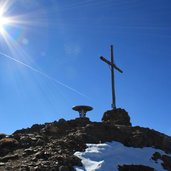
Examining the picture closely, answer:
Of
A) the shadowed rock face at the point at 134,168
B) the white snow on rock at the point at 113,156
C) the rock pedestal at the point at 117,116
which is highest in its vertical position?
the rock pedestal at the point at 117,116

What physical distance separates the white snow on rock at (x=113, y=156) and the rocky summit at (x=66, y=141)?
63 centimetres

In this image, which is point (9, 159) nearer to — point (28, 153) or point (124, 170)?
point (28, 153)

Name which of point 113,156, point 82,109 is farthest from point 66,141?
point 82,109

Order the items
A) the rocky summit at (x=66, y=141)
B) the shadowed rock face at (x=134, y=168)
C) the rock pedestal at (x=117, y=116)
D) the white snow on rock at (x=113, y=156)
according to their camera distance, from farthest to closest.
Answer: the rock pedestal at (x=117, y=116), the shadowed rock face at (x=134, y=168), the white snow on rock at (x=113, y=156), the rocky summit at (x=66, y=141)

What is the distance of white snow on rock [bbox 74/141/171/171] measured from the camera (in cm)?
2761

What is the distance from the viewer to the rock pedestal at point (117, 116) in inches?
1714

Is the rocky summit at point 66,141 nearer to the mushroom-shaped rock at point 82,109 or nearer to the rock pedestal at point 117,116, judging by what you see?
the rock pedestal at point 117,116

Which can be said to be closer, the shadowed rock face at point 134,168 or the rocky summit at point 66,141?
the rocky summit at point 66,141

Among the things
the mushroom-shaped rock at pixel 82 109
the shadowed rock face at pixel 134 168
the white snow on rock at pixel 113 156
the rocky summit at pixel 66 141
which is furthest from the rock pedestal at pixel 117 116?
the shadowed rock face at pixel 134 168

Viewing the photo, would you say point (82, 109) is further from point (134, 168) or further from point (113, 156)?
point (134, 168)

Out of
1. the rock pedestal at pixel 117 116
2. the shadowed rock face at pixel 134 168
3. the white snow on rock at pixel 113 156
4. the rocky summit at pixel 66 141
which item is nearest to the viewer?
the rocky summit at pixel 66 141

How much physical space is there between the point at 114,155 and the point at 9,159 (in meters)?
9.41

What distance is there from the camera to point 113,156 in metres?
30.6

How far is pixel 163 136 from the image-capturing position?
131 ft
